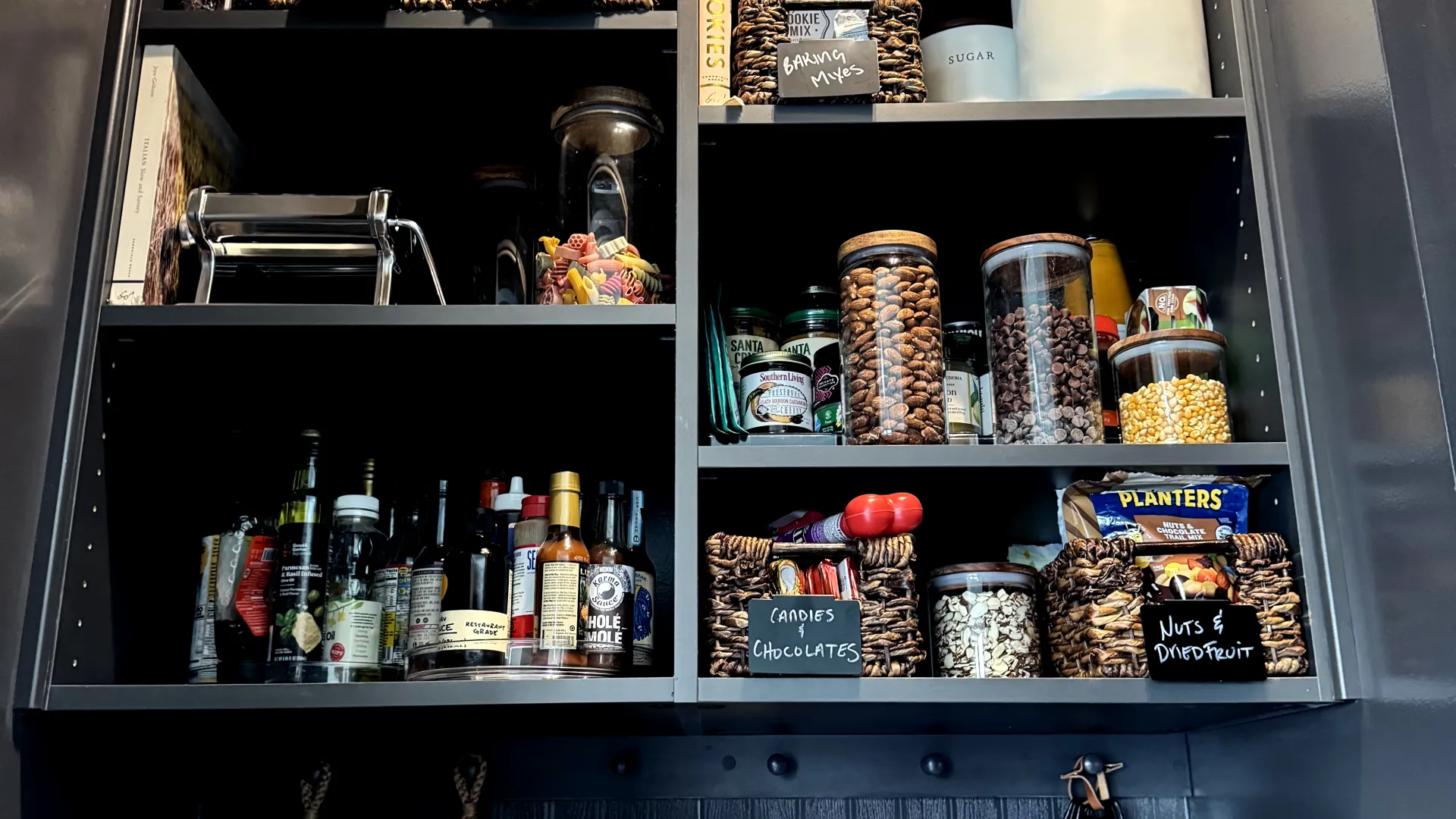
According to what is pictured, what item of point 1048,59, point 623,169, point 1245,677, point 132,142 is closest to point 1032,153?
point 1048,59

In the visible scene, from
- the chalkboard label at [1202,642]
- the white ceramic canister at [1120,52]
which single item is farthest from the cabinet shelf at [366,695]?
the white ceramic canister at [1120,52]

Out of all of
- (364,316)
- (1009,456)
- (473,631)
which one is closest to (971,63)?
(1009,456)

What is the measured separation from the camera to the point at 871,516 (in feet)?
3.78

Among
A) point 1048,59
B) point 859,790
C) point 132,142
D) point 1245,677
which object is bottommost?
point 859,790

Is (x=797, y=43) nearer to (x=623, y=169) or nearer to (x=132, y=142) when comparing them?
(x=623, y=169)

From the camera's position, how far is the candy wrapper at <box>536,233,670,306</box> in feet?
4.12

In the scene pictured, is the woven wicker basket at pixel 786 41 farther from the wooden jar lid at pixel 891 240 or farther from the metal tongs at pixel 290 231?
the metal tongs at pixel 290 231

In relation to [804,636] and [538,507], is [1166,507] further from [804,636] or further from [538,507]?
[538,507]

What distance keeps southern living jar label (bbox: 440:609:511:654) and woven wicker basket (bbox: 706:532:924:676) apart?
0.70ft

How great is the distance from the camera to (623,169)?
138 cm

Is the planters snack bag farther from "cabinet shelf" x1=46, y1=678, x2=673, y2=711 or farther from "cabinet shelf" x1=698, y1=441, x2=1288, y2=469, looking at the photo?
"cabinet shelf" x1=46, y1=678, x2=673, y2=711

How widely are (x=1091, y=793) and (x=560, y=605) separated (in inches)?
25.7

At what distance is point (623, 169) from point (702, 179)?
0.10 m

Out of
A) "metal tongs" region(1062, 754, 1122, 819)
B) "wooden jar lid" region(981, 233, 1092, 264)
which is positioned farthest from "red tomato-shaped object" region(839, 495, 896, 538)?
"metal tongs" region(1062, 754, 1122, 819)
